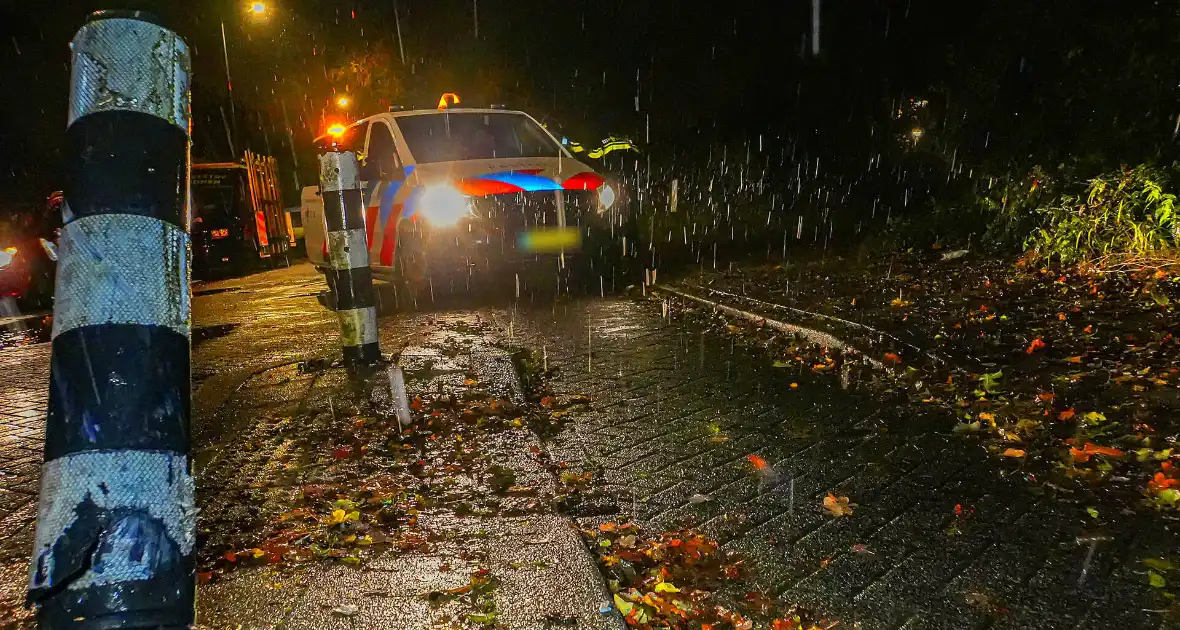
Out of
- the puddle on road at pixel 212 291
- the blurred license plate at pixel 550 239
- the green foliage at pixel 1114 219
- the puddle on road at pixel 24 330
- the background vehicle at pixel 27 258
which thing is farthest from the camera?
the puddle on road at pixel 212 291

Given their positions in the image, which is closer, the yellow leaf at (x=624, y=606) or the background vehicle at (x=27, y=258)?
the yellow leaf at (x=624, y=606)

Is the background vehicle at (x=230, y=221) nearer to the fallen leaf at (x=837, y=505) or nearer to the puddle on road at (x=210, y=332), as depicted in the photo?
the puddle on road at (x=210, y=332)

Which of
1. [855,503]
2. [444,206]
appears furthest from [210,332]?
[855,503]

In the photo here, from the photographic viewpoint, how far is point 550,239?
8.20m

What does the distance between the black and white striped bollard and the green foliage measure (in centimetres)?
650

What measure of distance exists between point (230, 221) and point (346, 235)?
10.9 meters

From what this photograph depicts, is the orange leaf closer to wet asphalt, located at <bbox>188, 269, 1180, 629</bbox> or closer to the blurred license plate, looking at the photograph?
wet asphalt, located at <bbox>188, 269, 1180, 629</bbox>

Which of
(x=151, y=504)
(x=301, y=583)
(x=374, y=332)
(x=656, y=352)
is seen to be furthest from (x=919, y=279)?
(x=151, y=504)

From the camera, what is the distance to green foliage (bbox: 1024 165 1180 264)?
23.0ft

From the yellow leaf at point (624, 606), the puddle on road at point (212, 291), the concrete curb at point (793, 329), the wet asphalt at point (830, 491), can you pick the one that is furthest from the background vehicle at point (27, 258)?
the yellow leaf at point (624, 606)

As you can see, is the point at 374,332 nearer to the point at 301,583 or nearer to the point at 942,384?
the point at 301,583

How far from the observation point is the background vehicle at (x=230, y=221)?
14.1 m

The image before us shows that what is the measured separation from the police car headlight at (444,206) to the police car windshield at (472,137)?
685 mm

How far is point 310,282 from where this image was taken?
11.9 m
